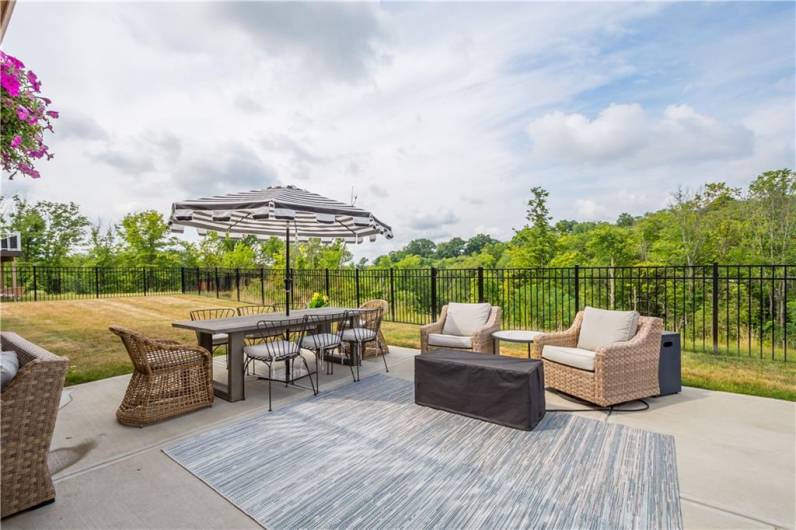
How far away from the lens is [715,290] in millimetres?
5254

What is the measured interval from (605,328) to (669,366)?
28.7 inches

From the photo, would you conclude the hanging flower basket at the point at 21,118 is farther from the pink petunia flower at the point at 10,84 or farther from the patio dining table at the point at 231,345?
the patio dining table at the point at 231,345

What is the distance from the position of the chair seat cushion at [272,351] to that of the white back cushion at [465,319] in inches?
85.8

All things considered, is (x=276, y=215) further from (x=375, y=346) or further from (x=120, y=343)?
(x=120, y=343)

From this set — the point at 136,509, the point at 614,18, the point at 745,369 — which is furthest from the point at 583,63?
the point at 136,509

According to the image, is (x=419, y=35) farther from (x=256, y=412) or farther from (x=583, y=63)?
(x=256, y=412)

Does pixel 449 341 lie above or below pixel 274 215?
below

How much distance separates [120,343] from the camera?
645cm

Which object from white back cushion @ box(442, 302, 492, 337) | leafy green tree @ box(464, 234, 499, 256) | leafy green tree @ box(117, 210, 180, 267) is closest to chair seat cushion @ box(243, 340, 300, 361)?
white back cushion @ box(442, 302, 492, 337)

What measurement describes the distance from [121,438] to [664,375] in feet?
16.5

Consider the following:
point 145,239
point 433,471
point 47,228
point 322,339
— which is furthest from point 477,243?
point 47,228

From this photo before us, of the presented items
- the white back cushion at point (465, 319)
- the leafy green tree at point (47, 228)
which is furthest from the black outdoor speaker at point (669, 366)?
the leafy green tree at point (47, 228)

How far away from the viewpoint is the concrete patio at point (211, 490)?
6.45 ft

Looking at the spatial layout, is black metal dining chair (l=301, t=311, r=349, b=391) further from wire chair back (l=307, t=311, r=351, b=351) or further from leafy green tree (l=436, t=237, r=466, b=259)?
leafy green tree (l=436, t=237, r=466, b=259)
